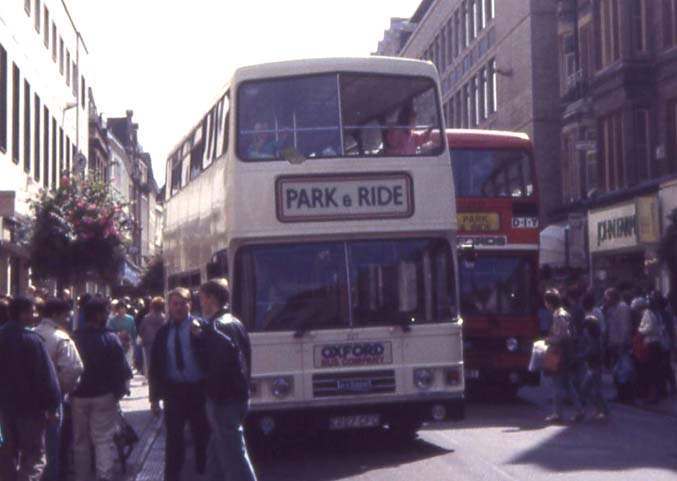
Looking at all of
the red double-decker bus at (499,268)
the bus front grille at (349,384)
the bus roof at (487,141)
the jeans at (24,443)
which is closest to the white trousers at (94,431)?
the jeans at (24,443)

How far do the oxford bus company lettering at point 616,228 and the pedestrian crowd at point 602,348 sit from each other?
8361 mm

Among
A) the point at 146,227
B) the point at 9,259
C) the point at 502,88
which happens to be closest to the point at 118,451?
the point at 9,259

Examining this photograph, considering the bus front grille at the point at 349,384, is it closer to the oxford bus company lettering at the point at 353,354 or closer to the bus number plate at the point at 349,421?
the oxford bus company lettering at the point at 353,354

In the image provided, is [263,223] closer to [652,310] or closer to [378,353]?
[378,353]

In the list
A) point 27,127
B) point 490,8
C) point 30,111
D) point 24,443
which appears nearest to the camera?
point 24,443

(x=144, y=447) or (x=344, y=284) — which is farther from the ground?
(x=344, y=284)

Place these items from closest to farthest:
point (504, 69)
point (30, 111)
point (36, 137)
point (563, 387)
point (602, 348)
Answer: point (563, 387), point (602, 348), point (30, 111), point (36, 137), point (504, 69)

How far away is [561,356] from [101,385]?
9180mm

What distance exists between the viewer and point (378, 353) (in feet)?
55.4

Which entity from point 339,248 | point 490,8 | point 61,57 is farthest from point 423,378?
point 490,8

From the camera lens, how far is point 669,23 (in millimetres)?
39062

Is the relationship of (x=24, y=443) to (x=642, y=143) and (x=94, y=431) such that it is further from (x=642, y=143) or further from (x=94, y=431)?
(x=642, y=143)

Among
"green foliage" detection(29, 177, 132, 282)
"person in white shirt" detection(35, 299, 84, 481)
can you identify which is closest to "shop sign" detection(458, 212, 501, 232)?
"green foliage" detection(29, 177, 132, 282)

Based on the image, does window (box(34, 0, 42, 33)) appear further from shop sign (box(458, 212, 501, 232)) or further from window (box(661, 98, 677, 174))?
shop sign (box(458, 212, 501, 232))
